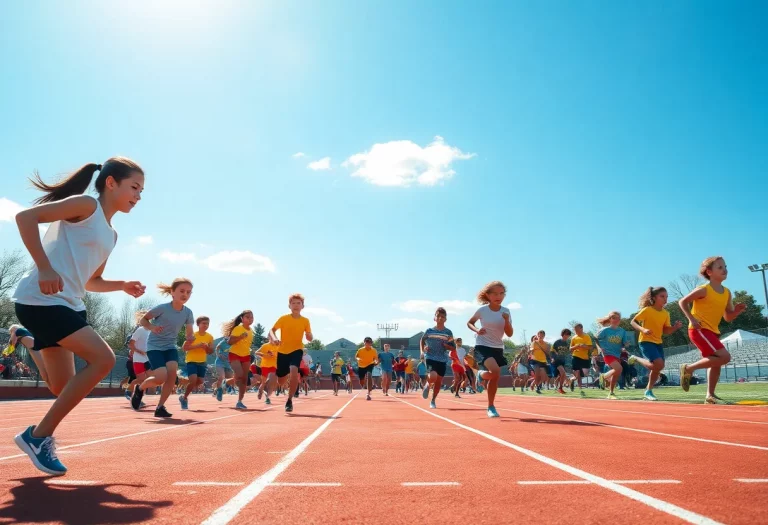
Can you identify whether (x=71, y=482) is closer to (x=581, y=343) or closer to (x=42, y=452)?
(x=42, y=452)

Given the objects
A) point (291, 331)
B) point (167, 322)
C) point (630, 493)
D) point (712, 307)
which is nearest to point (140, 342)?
point (291, 331)

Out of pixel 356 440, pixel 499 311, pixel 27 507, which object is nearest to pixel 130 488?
pixel 27 507

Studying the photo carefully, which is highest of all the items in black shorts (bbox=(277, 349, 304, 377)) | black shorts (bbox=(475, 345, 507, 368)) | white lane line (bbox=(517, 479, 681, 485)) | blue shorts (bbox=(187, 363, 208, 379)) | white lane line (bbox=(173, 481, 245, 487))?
black shorts (bbox=(475, 345, 507, 368))

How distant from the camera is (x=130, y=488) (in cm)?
281

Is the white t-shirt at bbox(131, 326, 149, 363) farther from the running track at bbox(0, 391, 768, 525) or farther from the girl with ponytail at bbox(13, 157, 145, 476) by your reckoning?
the girl with ponytail at bbox(13, 157, 145, 476)

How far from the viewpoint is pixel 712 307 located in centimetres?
891

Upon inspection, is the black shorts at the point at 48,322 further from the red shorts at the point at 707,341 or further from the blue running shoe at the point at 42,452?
the red shorts at the point at 707,341

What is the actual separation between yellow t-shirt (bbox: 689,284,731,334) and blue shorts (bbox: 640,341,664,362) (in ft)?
5.58

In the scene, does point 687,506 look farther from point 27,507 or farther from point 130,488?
point 27,507

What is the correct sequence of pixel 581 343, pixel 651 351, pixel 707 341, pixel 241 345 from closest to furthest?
pixel 707 341 → pixel 651 351 → pixel 241 345 → pixel 581 343

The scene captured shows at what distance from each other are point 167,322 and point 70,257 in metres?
5.22

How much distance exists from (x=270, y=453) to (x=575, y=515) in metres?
2.55

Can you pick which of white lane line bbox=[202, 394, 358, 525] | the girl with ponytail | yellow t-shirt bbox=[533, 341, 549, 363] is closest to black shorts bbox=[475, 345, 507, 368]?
white lane line bbox=[202, 394, 358, 525]

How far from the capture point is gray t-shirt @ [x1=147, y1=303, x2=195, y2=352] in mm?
8336
